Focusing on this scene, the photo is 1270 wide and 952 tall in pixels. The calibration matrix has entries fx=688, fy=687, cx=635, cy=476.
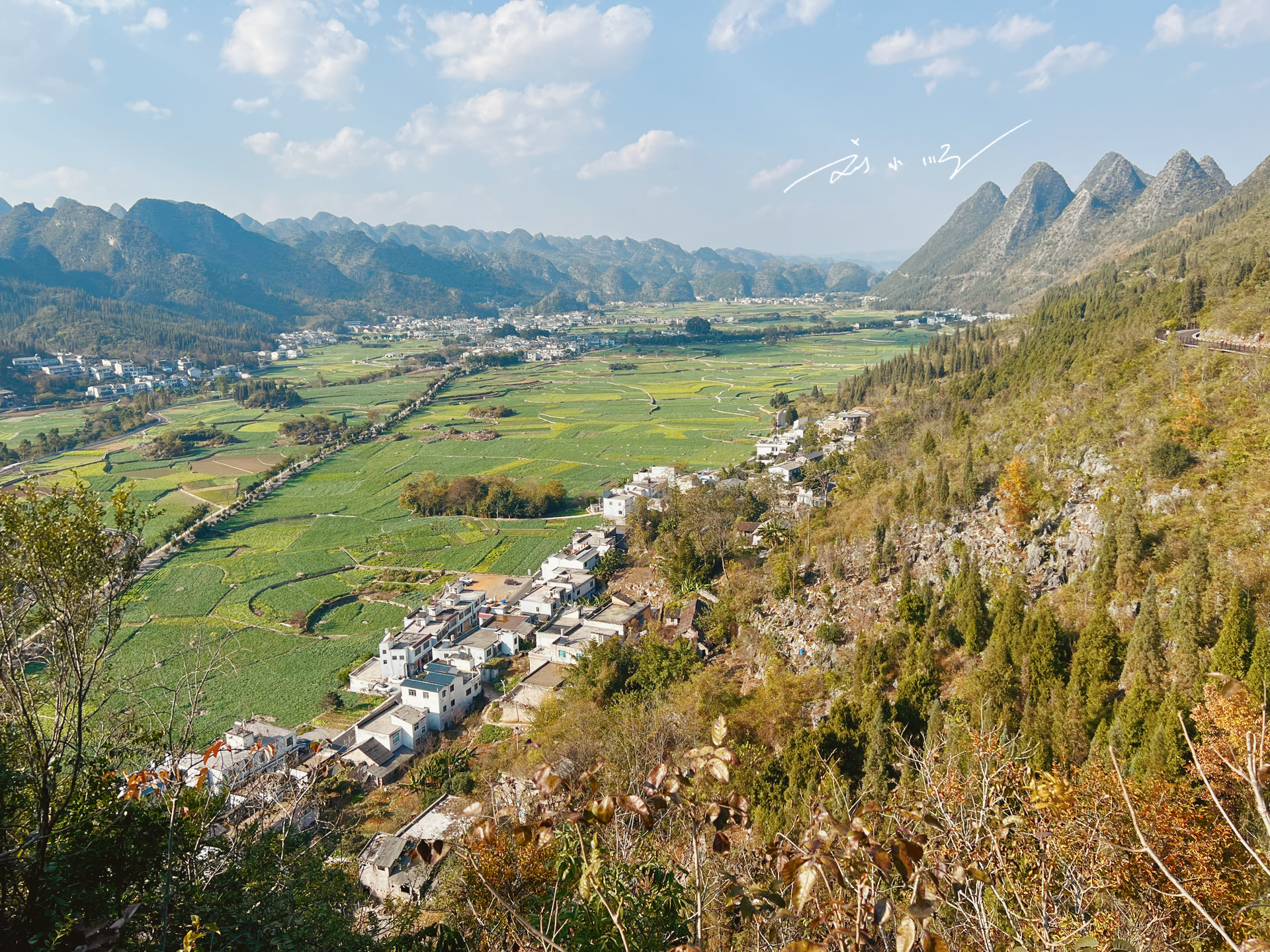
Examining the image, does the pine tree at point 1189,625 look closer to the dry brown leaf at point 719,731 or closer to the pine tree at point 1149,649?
the pine tree at point 1149,649

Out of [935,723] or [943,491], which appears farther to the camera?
[943,491]

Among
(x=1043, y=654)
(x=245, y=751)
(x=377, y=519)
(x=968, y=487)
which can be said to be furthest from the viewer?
(x=377, y=519)

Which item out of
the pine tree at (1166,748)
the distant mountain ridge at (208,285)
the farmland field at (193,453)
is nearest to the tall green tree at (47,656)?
the pine tree at (1166,748)

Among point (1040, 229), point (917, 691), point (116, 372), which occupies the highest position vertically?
point (1040, 229)

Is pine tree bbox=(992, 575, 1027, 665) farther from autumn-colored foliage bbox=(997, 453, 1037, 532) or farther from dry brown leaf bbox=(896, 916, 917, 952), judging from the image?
dry brown leaf bbox=(896, 916, 917, 952)

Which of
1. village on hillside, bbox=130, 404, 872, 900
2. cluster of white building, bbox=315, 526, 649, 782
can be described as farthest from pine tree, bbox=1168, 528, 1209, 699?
cluster of white building, bbox=315, 526, 649, 782

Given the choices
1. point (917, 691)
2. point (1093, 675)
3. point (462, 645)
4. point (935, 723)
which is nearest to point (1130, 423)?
point (1093, 675)

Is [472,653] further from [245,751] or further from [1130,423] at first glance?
[1130,423]
